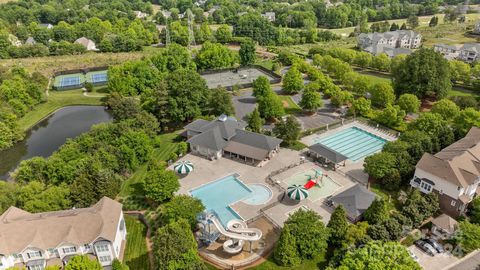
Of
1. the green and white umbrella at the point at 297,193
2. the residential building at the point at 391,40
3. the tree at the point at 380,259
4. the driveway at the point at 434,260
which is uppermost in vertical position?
the residential building at the point at 391,40

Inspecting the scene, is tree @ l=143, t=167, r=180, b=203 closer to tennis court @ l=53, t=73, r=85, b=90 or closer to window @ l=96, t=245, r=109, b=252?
window @ l=96, t=245, r=109, b=252

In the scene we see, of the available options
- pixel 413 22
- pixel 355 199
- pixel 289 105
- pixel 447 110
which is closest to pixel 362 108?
pixel 447 110

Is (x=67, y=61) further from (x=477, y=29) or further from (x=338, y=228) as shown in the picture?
(x=477, y=29)

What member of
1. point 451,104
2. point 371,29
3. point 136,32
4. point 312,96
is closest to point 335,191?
point 312,96

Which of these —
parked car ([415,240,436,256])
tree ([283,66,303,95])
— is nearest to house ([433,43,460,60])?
tree ([283,66,303,95])

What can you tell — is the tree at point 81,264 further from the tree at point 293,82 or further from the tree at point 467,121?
the tree at point 293,82

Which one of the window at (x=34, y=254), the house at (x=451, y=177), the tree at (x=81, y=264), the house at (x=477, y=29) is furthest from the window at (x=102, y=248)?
the house at (x=477, y=29)

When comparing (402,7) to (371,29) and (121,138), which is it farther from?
(121,138)
